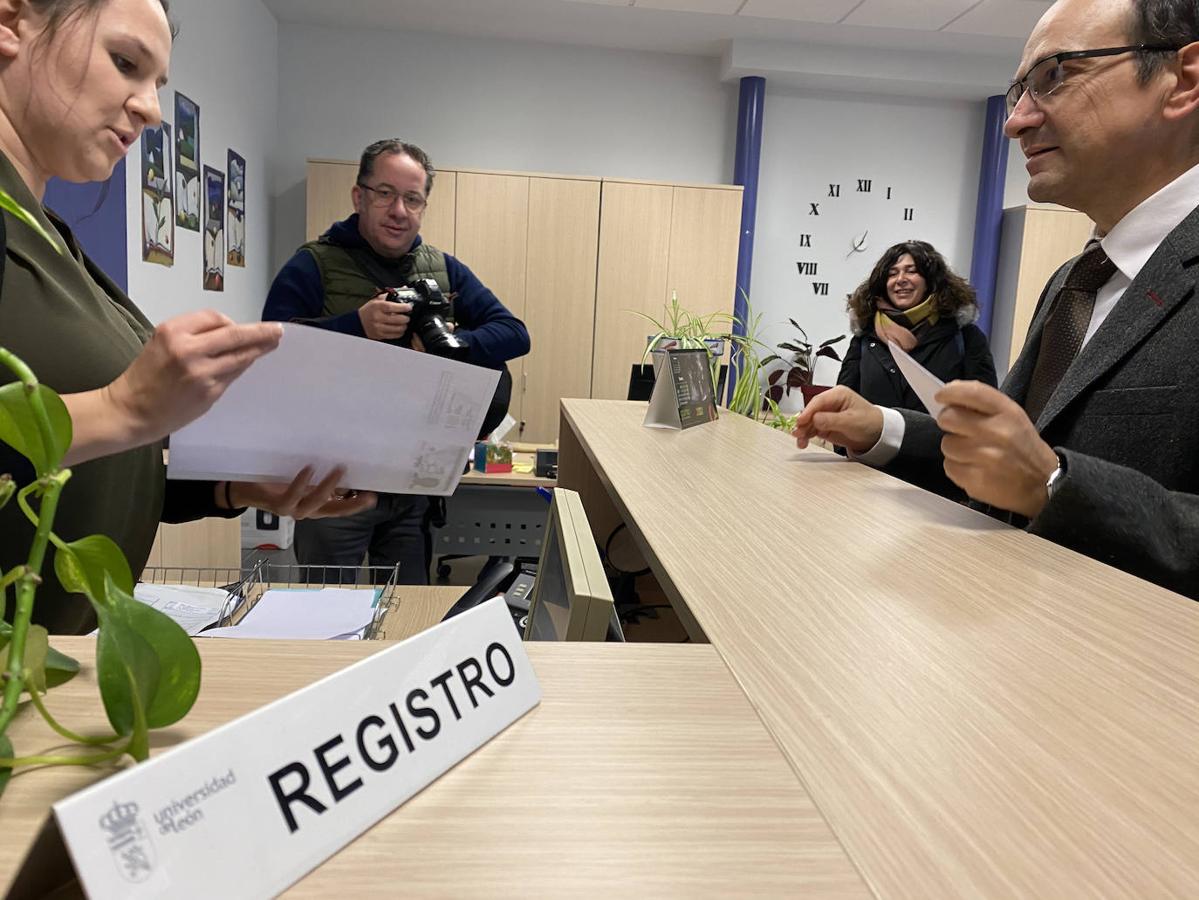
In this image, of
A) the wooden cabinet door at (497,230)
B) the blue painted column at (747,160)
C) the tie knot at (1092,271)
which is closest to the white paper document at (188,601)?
the tie knot at (1092,271)

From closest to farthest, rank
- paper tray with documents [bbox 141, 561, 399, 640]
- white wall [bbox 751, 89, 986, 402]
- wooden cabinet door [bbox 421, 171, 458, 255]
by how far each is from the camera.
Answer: paper tray with documents [bbox 141, 561, 399, 640]
wooden cabinet door [bbox 421, 171, 458, 255]
white wall [bbox 751, 89, 986, 402]

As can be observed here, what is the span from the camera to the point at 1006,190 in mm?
5238

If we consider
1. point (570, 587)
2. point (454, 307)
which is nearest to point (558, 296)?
point (454, 307)

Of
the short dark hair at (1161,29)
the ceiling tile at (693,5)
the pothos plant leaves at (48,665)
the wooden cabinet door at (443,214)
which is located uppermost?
the ceiling tile at (693,5)

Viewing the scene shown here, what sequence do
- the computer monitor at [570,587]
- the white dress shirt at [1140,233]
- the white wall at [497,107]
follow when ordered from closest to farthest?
Result: the computer monitor at [570,587] < the white dress shirt at [1140,233] < the white wall at [497,107]

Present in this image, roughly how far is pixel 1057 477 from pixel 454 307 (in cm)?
204

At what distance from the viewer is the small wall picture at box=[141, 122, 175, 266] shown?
114 inches

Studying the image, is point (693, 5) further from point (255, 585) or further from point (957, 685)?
point (957, 685)

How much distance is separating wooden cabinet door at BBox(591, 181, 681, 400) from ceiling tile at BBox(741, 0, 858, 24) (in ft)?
3.28

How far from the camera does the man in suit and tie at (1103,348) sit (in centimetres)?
86

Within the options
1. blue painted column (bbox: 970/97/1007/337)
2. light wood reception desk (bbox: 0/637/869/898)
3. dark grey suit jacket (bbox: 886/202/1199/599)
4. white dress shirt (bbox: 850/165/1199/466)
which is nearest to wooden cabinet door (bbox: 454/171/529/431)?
blue painted column (bbox: 970/97/1007/337)

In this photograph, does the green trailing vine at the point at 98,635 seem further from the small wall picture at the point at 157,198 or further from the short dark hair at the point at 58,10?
the small wall picture at the point at 157,198

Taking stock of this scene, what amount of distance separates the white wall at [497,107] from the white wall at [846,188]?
0.38 meters

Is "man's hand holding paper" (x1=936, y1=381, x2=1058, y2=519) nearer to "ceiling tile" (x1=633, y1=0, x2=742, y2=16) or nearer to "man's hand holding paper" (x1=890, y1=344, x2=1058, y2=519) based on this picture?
"man's hand holding paper" (x1=890, y1=344, x2=1058, y2=519)
